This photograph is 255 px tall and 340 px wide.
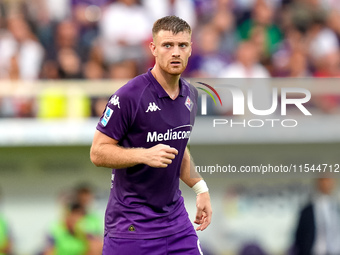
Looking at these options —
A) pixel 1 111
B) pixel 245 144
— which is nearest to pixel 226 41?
pixel 245 144

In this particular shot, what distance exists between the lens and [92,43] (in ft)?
38.9

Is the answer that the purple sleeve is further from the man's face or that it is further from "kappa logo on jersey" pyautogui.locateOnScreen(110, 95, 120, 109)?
the man's face

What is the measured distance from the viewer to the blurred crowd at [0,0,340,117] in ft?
37.8

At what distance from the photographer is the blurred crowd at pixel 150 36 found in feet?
37.8

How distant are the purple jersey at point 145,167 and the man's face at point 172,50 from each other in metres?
0.19

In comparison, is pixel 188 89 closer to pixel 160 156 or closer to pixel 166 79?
pixel 166 79

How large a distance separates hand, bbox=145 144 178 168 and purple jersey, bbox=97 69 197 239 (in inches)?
13.9

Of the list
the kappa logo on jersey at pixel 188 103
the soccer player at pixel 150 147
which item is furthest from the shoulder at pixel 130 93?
the kappa logo on jersey at pixel 188 103

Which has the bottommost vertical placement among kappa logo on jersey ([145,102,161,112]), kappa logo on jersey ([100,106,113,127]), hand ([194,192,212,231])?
hand ([194,192,212,231])

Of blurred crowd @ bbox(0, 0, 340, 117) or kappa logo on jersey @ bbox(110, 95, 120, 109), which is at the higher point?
blurred crowd @ bbox(0, 0, 340, 117)

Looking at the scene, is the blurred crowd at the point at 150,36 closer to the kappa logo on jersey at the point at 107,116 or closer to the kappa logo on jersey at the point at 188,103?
the kappa logo on jersey at the point at 188,103

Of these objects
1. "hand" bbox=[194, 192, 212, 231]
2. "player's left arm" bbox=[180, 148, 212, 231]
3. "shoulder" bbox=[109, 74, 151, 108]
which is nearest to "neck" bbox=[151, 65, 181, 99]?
"shoulder" bbox=[109, 74, 151, 108]

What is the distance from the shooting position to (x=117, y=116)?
5430 mm

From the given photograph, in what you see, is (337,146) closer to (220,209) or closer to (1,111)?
(220,209)
